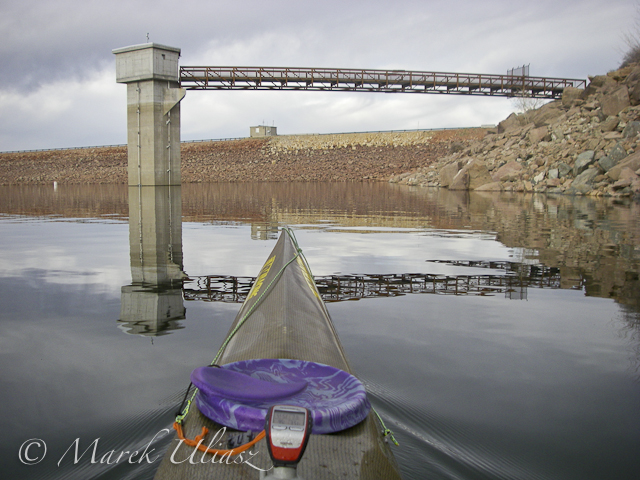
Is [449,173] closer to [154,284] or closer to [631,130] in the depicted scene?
[631,130]

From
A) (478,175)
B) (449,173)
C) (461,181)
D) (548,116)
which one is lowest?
(461,181)

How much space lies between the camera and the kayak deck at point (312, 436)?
1.58 m

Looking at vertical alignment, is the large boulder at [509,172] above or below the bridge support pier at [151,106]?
below

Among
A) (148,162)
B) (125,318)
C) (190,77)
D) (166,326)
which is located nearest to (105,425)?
(166,326)

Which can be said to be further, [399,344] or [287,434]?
[399,344]

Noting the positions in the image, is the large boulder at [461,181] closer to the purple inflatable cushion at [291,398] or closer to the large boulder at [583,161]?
the large boulder at [583,161]

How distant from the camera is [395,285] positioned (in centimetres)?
614

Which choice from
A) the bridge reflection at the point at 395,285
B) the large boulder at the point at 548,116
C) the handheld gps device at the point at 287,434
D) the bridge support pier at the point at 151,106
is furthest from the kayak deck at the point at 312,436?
the large boulder at the point at 548,116

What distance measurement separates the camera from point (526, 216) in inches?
555

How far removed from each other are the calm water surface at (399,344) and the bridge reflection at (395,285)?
4 centimetres

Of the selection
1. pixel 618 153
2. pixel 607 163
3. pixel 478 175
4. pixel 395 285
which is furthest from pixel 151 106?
pixel 395 285

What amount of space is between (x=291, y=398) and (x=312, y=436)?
0.57 feet

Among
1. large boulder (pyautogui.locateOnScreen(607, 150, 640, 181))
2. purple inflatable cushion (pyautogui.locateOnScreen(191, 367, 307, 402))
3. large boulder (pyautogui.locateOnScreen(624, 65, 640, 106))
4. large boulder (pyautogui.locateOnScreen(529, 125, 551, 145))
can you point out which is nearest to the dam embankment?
large boulder (pyautogui.locateOnScreen(529, 125, 551, 145))

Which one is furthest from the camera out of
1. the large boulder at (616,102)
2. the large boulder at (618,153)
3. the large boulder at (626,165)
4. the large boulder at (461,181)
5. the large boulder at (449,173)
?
the large boulder at (449,173)
